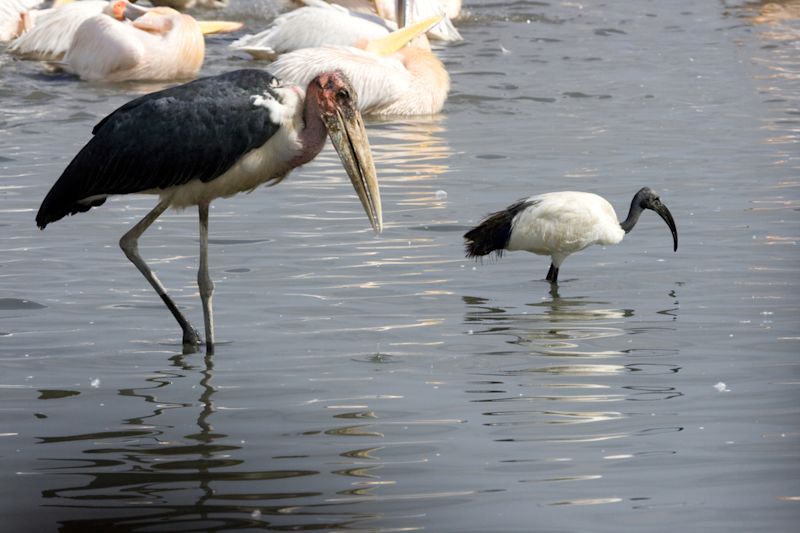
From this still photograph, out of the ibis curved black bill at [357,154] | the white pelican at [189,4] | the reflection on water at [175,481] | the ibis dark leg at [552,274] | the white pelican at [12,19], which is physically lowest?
the ibis dark leg at [552,274]

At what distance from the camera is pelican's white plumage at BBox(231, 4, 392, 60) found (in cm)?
1529

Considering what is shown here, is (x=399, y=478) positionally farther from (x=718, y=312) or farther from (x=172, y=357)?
→ (x=718, y=312)

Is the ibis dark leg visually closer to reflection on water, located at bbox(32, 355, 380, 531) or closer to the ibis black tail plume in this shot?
the ibis black tail plume

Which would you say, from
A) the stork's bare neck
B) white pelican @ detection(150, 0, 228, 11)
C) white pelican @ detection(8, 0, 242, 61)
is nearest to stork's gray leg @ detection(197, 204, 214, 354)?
the stork's bare neck

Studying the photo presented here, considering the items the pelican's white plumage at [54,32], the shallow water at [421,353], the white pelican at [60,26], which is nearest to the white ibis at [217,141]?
the shallow water at [421,353]

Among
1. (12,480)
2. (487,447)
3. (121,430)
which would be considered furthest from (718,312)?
(12,480)

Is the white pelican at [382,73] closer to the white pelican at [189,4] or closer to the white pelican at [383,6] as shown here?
the white pelican at [383,6]

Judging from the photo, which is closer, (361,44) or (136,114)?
(136,114)

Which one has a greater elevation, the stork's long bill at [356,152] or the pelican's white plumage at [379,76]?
the stork's long bill at [356,152]

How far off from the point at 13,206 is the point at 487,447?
504 centimetres

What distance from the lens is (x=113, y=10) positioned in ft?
51.9

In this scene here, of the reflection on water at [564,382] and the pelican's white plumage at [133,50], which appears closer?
the reflection on water at [564,382]

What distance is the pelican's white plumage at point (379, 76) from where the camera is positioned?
13391 millimetres

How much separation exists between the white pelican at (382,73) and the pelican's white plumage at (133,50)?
Answer: 2.05 metres
